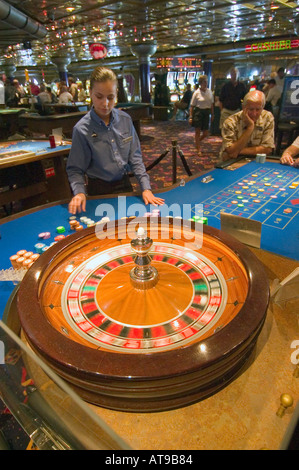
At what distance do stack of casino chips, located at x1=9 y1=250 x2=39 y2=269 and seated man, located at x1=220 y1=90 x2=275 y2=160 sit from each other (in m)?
2.38

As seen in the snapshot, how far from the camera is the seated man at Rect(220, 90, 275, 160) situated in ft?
10.2

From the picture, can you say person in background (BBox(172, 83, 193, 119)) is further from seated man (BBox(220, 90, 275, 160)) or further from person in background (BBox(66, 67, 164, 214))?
person in background (BBox(66, 67, 164, 214))

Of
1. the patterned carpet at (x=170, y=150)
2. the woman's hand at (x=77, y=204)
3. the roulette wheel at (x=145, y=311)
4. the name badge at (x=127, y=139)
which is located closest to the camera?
the roulette wheel at (x=145, y=311)

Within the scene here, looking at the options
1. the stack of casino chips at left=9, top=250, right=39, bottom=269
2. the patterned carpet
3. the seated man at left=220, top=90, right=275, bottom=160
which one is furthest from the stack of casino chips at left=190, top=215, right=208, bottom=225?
the patterned carpet

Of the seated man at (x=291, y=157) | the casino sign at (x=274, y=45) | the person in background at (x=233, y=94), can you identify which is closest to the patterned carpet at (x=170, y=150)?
the person in background at (x=233, y=94)

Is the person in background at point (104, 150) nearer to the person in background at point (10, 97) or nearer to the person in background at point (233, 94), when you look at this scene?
the person in background at point (233, 94)

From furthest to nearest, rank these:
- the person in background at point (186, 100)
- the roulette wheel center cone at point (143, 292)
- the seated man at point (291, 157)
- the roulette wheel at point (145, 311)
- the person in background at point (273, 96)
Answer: the person in background at point (186, 100)
the person in background at point (273, 96)
the seated man at point (291, 157)
the roulette wheel center cone at point (143, 292)
the roulette wheel at point (145, 311)

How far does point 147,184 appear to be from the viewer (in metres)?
2.19

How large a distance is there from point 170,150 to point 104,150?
6.23m

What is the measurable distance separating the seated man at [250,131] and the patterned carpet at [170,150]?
0.88m

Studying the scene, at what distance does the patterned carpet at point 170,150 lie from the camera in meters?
5.94

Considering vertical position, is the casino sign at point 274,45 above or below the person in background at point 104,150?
above

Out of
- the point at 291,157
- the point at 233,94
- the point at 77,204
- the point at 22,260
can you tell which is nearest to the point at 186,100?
the point at 233,94

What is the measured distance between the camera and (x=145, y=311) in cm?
95
